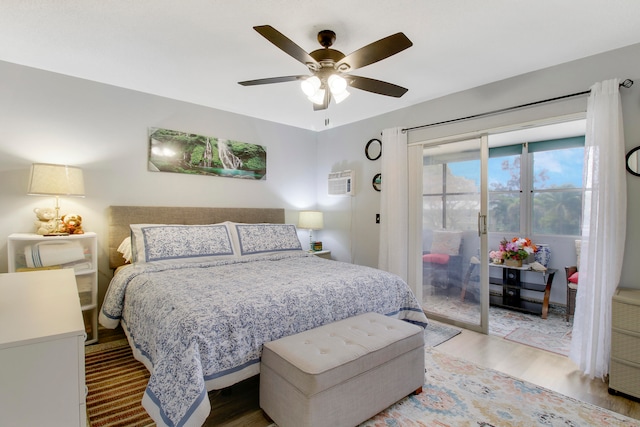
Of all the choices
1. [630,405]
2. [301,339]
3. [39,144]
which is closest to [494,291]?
[630,405]

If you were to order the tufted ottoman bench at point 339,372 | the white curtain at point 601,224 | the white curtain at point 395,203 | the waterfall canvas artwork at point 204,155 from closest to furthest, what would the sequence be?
the tufted ottoman bench at point 339,372, the white curtain at point 601,224, the waterfall canvas artwork at point 204,155, the white curtain at point 395,203

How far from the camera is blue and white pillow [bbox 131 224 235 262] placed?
2887 millimetres

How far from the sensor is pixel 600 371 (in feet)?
7.70

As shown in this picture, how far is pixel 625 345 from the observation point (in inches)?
83.4

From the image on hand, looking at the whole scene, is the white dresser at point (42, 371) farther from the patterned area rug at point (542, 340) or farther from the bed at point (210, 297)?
the patterned area rug at point (542, 340)

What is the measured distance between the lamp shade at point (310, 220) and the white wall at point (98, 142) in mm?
667

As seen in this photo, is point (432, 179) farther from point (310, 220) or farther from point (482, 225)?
point (310, 220)

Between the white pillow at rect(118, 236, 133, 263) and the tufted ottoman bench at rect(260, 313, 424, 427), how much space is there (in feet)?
6.44

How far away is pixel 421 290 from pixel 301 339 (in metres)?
2.24

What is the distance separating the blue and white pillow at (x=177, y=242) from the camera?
9.47ft

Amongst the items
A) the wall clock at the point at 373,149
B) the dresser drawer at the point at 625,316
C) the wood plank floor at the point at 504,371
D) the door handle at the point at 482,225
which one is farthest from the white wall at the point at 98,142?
the dresser drawer at the point at 625,316

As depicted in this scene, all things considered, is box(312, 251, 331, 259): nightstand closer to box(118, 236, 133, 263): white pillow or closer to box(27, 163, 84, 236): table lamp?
box(118, 236, 133, 263): white pillow

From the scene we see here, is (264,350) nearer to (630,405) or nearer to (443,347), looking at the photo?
(443,347)

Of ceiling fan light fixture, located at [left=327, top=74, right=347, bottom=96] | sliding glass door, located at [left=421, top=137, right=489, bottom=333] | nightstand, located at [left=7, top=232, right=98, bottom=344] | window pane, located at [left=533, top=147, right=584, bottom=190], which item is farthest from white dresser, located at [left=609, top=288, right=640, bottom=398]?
nightstand, located at [left=7, top=232, right=98, bottom=344]
